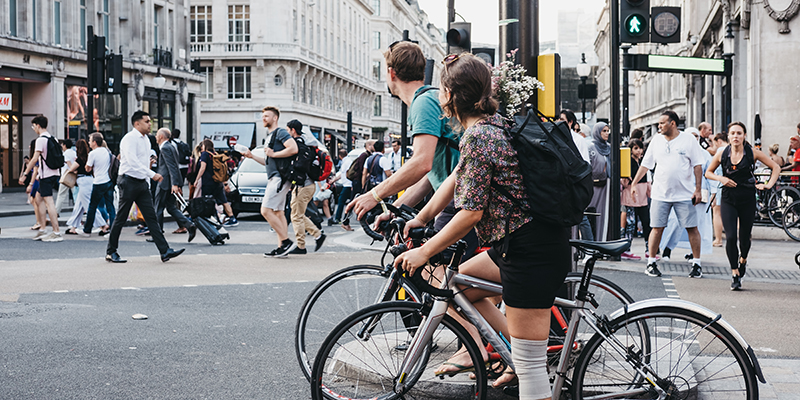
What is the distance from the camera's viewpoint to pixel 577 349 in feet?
12.2

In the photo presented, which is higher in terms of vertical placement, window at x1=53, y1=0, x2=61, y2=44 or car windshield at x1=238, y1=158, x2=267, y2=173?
window at x1=53, y1=0, x2=61, y2=44

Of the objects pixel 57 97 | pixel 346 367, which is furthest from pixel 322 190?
pixel 57 97

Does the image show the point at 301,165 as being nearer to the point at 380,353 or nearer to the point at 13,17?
the point at 380,353

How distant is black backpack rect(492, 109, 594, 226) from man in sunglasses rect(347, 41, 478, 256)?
102cm

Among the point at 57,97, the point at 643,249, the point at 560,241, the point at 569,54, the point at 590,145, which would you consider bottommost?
the point at 643,249

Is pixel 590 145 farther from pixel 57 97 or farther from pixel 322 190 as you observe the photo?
pixel 57 97

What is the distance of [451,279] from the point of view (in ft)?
12.2

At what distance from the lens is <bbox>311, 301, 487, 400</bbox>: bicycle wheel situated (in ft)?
11.8

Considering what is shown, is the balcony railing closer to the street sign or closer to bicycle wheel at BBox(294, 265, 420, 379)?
the street sign

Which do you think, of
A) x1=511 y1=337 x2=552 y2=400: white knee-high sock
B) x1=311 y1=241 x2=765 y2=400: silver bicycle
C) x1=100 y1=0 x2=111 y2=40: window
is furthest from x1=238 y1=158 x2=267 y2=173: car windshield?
x1=100 y1=0 x2=111 y2=40: window

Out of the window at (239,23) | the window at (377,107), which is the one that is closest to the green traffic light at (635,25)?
the window at (239,23)

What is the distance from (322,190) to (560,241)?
49.2 ft

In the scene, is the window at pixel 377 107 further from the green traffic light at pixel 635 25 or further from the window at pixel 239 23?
the green traffic light at pixel 635 25

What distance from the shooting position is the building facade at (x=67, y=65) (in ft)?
95.1
